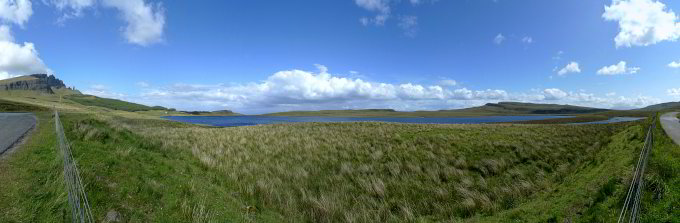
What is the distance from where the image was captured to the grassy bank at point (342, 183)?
22.5ft

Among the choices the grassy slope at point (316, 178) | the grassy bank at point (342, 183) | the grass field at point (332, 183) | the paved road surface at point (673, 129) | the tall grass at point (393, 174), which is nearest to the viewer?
the grass field at point (332, 183)

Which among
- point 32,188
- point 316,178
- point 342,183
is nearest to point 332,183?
point 342,183

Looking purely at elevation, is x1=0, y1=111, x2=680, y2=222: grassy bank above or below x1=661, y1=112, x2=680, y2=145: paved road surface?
below

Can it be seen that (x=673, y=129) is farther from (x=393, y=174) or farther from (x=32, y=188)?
(x=32, y=188)

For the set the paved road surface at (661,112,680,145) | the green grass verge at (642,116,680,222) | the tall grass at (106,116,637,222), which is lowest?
the tall grass at (106,116,637,222)

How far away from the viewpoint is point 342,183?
12102mm

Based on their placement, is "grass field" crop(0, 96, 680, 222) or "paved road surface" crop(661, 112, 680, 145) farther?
"paved road surface" crop(661, 112, 680, 145)

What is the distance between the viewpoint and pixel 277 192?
1029 centimetres

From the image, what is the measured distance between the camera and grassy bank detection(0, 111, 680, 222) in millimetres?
6854

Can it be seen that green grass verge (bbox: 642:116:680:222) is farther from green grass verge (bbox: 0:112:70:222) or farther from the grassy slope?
green grass verge (bbox: 0:112:70:222)

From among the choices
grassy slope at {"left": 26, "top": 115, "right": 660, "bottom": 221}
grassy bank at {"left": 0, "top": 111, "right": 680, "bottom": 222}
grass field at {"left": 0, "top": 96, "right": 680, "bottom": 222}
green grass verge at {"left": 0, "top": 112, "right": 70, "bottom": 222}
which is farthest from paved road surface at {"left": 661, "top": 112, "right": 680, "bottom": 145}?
green grass verge at {"left": 0, "top": 112, "right": 70, "bottom": 222}

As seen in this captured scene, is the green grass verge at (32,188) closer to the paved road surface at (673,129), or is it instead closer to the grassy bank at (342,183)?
the grassy bank at (342,183)

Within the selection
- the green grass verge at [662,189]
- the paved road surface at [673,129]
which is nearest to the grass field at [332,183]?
the green grass verge at [662,189]

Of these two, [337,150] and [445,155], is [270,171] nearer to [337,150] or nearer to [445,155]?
[337,150]
